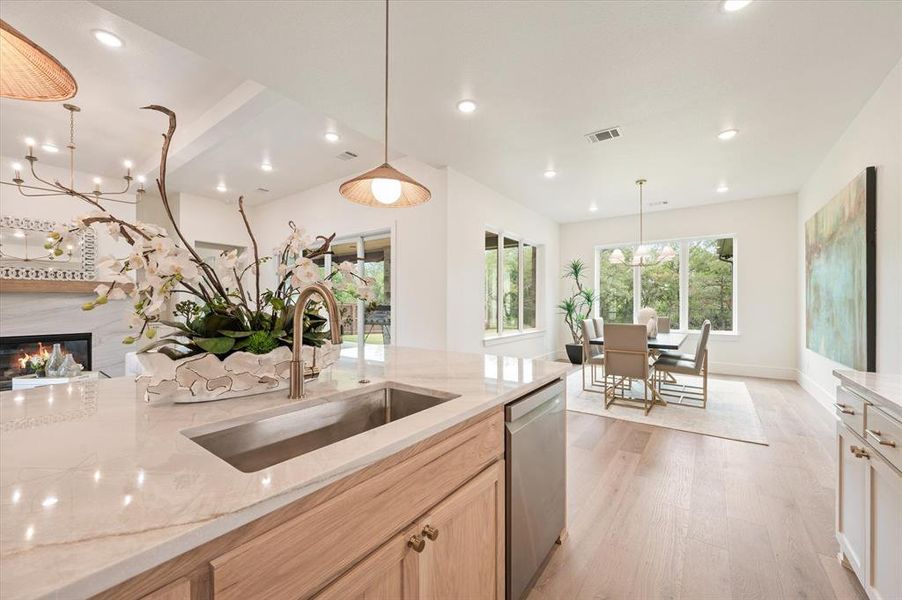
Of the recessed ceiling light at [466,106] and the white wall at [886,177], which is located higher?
the recessed ceiling light at [466,106]

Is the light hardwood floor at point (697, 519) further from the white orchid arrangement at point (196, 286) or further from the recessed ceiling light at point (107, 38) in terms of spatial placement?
the recessed ceiling light at point (107, 38)

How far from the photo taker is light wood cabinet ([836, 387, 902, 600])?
120 centimetres

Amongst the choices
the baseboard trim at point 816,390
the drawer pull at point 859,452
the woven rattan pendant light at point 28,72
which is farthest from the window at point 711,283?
the woven rattan pendant light at point 28,72

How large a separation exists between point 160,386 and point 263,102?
2775mm

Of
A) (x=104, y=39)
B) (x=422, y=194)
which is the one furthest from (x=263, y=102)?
(x=422, y=194)

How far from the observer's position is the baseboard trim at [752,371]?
5.33 meters

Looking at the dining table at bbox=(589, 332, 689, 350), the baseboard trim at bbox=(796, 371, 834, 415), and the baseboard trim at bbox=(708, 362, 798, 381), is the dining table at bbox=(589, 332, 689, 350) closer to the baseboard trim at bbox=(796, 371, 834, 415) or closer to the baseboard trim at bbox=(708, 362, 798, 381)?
the baseboard trim at bbox=(796, 371, 834, 415)

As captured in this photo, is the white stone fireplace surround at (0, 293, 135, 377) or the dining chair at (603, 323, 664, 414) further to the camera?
the white stone fireplace surround at (0, 293, 135, 377)

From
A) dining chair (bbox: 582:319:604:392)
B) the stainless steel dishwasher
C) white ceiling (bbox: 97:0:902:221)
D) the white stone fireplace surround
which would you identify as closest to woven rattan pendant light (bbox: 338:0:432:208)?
white ceiling (bbox: 97:0:902:221)

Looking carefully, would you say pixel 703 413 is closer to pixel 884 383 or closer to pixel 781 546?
pixel 781 546

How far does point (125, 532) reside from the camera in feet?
1.63

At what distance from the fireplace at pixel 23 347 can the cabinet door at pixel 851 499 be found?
6721mm

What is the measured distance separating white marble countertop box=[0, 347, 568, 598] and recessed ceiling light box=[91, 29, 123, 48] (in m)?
2.44

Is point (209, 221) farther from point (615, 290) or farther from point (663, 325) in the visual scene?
point (663, 325)
